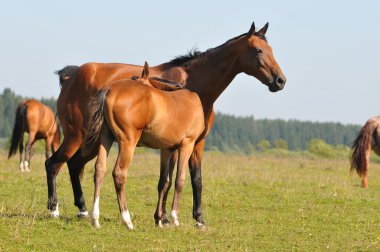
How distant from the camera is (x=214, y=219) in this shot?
37.1 ft

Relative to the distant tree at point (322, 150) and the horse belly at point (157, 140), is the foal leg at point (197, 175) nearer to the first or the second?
the horse belly at point (157, 140)

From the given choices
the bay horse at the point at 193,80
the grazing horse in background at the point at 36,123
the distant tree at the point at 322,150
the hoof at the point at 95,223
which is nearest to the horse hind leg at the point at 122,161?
the hoof at the point at 95,223

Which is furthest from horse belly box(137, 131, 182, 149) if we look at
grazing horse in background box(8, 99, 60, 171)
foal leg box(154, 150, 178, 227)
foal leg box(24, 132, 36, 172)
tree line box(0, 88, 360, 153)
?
tree line box(0, 88, 360, 153)

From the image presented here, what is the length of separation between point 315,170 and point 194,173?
61.4ft

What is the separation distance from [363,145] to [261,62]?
35.8 feet

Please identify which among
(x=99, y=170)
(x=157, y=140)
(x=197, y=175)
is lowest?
(x=197, y=175)

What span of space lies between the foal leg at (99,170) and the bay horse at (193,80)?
61.7 inches

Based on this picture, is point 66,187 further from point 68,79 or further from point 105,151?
point 105,151

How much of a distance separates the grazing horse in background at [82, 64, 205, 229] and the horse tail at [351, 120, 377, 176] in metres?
11.6

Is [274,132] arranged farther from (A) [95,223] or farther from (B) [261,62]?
(A) [95,223]

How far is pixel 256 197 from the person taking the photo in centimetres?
1459

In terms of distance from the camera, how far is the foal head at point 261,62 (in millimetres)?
10164

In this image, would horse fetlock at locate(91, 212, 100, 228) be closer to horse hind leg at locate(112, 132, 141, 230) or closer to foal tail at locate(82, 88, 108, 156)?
horse hind leg at locate(112, 132, 141, 230)

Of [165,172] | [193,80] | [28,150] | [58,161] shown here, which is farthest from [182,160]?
[28,150]
